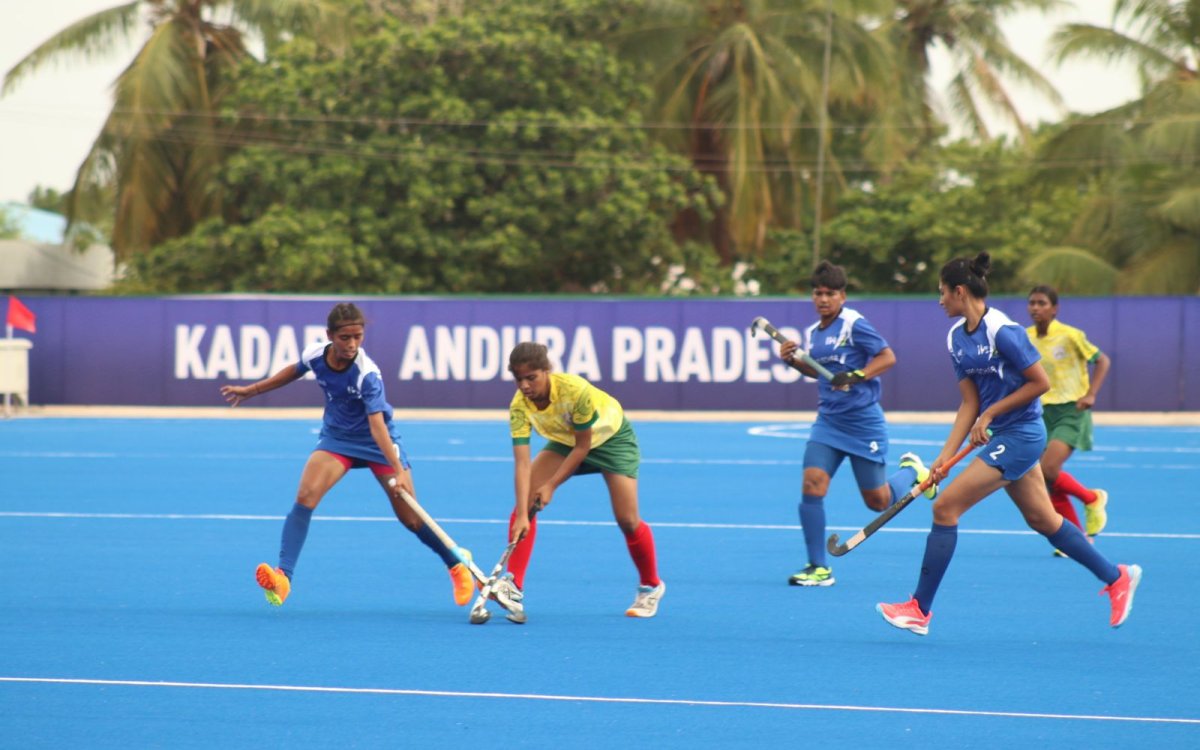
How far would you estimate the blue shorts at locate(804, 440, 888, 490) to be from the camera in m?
9.80

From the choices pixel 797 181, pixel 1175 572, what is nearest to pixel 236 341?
pixel 797 181

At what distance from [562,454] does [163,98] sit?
2974cm

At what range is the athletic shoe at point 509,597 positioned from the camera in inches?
320

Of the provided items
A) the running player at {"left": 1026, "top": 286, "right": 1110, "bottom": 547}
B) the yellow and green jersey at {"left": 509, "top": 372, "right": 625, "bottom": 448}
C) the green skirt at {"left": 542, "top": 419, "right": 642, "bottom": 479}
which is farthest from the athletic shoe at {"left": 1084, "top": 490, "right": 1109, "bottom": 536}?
the yellow and green jersey at {"left": 509, "top": 372, "right": 625, "bottom": 448}

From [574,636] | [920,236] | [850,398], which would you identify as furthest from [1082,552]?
[920,236]

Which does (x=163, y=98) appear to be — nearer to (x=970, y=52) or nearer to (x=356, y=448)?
(x=970, y=52)

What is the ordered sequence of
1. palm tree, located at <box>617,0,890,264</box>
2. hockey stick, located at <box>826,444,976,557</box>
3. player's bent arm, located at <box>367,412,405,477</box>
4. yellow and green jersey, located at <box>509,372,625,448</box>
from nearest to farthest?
hockey stick, located at <box>826,444,976,557</box>, yellow and green jersey, located at <box>509,372,625,448</box>, player's bent arm, located at <box>367,412,405,477</box>, palm tree, located at <box>617,0,890,264</box>

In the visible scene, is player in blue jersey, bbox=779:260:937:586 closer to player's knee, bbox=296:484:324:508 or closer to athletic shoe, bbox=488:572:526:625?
athletic shoe, bbox=488:572:526:625

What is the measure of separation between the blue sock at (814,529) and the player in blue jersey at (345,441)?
2258mm

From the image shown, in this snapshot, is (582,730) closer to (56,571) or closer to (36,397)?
(56,571)

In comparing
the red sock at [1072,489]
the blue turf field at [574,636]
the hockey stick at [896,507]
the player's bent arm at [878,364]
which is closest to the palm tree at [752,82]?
the blue turf field at [574,636]

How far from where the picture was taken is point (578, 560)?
1041 centimetres

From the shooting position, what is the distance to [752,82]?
34.8 metres

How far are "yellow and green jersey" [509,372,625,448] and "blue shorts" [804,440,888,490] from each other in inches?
74.7
